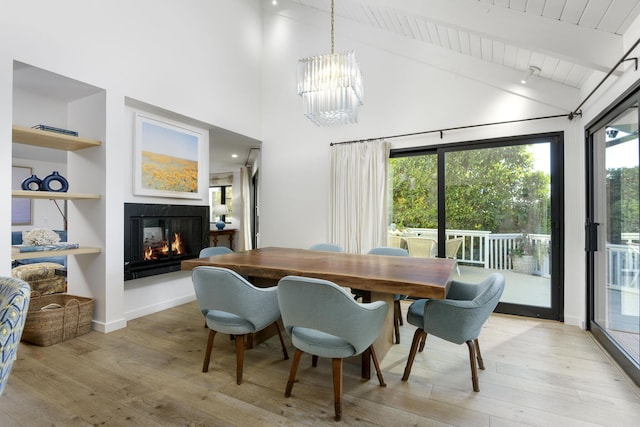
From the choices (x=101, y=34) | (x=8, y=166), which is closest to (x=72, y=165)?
(x=8, y=166)

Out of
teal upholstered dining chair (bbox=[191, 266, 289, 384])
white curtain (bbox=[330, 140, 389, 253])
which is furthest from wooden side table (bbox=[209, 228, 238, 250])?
teal upholstered dining chair (bbox=[191, 266, 289, 384])

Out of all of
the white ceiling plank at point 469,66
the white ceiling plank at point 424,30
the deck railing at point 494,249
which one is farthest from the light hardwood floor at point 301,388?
the white ceiling plank at point 424,30

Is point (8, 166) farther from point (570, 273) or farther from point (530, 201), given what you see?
point (570, 273)

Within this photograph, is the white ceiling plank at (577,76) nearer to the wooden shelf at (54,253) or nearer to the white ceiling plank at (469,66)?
the white ceiling plank at (469,66)

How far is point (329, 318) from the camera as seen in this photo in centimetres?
158

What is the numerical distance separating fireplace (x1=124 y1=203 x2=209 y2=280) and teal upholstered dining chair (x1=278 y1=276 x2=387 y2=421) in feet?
7.95

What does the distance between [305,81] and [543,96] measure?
2557 mm

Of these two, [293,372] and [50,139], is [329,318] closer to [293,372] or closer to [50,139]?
[293,372]

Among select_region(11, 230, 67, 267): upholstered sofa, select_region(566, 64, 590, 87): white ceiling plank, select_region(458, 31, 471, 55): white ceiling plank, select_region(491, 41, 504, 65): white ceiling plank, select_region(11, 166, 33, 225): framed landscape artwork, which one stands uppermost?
select_region(458, 31, 471, 55): white ceiling plank

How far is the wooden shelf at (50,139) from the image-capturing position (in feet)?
8.39

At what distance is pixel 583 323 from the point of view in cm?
303

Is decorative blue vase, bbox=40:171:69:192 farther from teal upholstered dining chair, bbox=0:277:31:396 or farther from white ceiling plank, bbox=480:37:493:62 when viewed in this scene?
white ceiling plank, bbox=480:37:493:62

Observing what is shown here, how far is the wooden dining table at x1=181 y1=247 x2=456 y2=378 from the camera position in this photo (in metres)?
1.72

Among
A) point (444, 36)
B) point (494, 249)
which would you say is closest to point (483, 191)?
point (494, 249)
